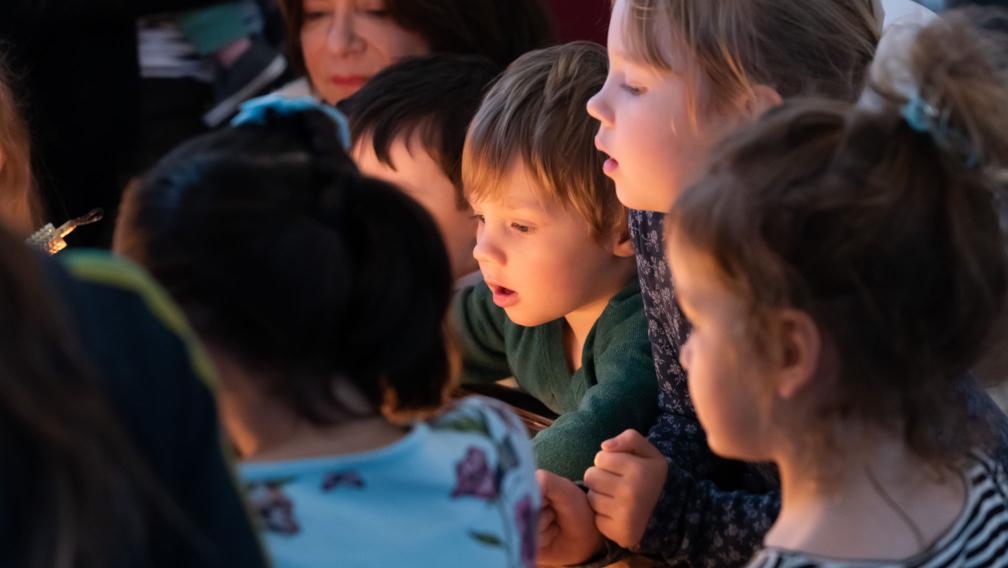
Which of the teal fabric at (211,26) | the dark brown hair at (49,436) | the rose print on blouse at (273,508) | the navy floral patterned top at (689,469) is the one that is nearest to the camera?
the dark brown hair at (49,436)

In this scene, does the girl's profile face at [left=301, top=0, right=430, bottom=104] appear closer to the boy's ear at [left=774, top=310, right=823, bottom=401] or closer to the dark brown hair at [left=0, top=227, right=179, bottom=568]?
the boy's ear at [left=774, top=310, right=823, bottom=401]

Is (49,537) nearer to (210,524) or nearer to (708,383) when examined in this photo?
(210,524)

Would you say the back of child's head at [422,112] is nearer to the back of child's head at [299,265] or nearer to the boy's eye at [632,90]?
the boy's eye at [632,90]

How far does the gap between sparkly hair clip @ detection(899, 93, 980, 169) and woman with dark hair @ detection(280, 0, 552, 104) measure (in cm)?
129

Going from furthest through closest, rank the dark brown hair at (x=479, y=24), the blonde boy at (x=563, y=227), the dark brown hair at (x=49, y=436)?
1. the dark brown hair at (x=479, y=24)
2. the blonde boy at (x=563, y=227)
3. the dark brown hair at (x=49, y=436)

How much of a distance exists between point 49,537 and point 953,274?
1.89ft

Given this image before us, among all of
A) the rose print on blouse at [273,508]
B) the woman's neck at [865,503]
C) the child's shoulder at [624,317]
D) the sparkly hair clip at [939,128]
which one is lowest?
the child's shoulder at [624,317]

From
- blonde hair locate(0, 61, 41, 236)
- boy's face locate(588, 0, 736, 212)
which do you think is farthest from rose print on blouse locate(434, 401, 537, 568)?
blonde hair locate(0, 61, 41, 236)

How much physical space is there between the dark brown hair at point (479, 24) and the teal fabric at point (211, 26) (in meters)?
0.53

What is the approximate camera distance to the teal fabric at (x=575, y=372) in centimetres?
139

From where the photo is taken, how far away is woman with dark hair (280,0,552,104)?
82.4 inches

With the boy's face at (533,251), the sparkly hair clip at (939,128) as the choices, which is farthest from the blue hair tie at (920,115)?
the boy's face at (533,251)

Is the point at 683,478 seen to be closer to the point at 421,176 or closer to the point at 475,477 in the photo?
the point at 475,477

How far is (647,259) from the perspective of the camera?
1.46 metres
